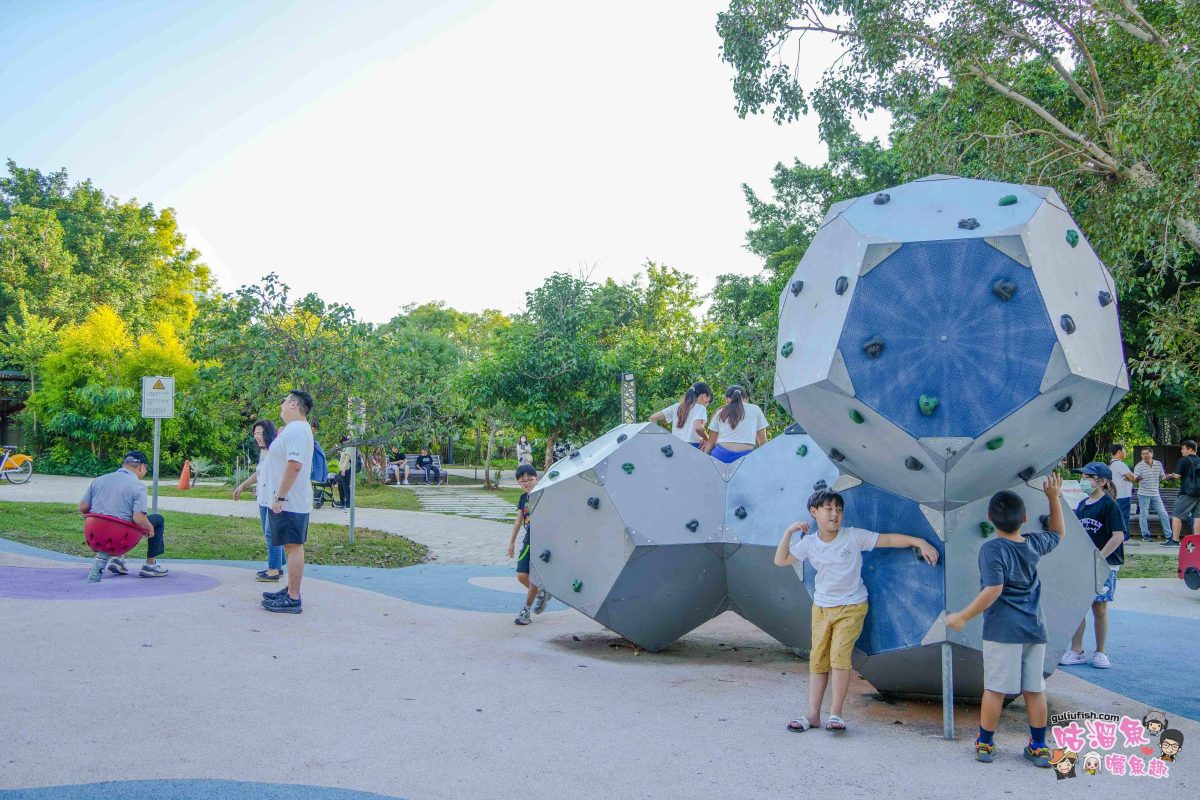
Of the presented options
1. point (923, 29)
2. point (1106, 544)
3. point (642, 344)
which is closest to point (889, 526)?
point (1106, 544)

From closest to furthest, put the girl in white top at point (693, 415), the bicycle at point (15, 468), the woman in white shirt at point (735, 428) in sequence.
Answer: the woman in white shirt at point (735, 428), the girl in white top at point (693, 415), the bicycle at point (15, 468)

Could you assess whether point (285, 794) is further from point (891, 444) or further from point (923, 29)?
point (923, 29)

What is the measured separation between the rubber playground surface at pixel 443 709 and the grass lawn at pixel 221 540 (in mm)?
3580

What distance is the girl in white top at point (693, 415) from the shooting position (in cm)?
875

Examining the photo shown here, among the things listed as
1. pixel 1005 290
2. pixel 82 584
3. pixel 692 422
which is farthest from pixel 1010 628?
pixel 82 584

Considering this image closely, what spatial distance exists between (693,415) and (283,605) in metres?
4.06

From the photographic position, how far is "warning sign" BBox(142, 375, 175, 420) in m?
12.6

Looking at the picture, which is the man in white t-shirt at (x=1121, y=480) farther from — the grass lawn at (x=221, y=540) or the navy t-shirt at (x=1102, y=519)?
the grass lawn at (x=221, y=540)

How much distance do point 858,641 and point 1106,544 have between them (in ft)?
10.4

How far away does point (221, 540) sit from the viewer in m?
13.5

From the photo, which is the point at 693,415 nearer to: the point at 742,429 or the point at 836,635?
the point at 742,429

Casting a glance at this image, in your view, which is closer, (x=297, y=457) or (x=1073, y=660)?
(x=1073, y=660)

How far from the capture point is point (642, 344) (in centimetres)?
3058

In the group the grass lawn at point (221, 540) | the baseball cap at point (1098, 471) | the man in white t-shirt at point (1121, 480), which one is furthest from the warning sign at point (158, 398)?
the man in white t-shirt at point (1121, 480)
